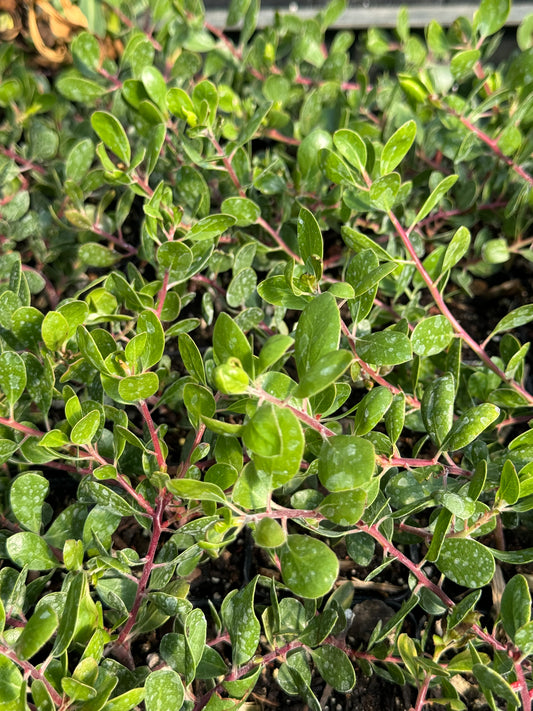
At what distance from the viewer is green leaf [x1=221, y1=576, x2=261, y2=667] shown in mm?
834

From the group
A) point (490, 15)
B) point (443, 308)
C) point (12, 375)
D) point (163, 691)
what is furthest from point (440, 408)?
point (490, 15)

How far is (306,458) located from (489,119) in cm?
93

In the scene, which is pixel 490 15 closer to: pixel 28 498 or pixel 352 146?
pixel 352 146

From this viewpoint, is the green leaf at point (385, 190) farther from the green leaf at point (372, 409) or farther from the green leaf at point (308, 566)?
the green leaf at point (308, 566)

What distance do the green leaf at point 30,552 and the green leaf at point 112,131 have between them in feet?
2.08

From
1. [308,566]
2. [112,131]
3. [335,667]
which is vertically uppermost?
[112,131]

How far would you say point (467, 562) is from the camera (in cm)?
81

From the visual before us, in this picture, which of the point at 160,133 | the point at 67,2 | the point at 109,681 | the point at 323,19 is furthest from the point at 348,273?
the point at 67,2

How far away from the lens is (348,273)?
895 mm

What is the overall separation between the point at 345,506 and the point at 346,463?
0.24ft

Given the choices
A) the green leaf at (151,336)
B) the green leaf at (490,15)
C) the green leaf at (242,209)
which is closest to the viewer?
the green leaf at (151,336)

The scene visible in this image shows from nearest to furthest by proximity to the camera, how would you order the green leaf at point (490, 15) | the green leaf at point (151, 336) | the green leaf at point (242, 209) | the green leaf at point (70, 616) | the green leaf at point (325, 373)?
the green leaf at point (325, 373) < the green leaf at point (70, 616) < the green leaf at point (151, 336) < the green leaf at point (242, 209) < the green leaf at point (490, 15)

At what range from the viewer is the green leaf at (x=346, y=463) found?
0.68 metres

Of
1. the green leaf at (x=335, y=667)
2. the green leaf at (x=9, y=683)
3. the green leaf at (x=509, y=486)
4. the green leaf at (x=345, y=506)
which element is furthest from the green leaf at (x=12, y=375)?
the green leaf at (x=509, y=486)
